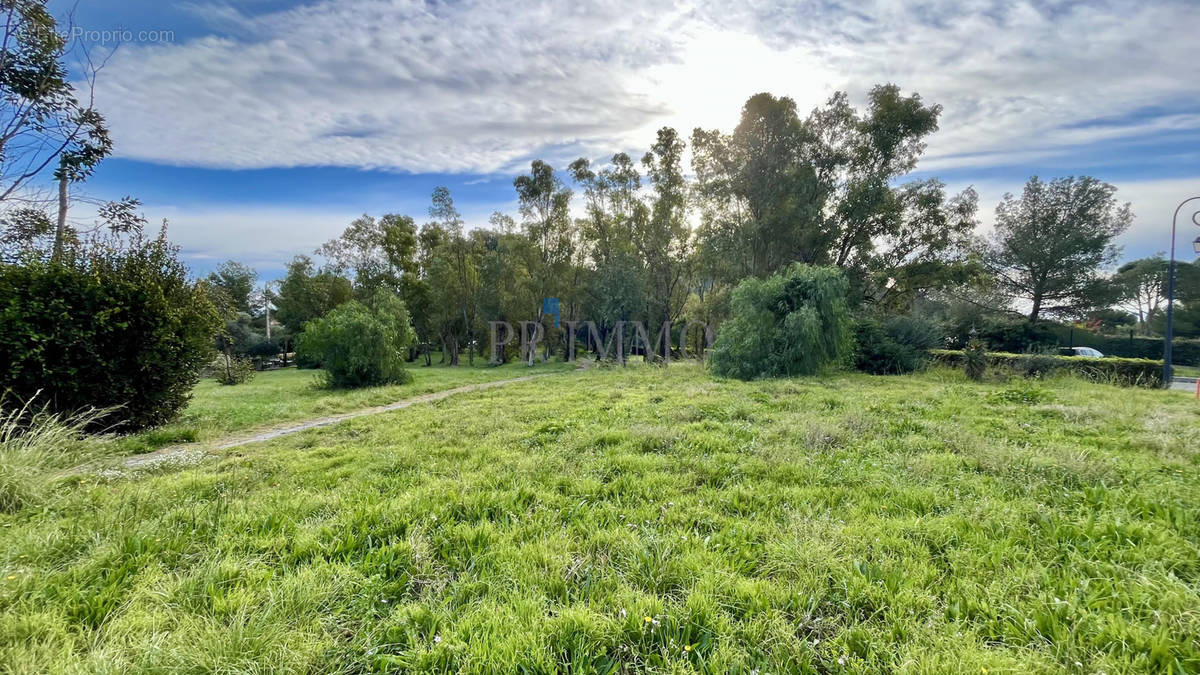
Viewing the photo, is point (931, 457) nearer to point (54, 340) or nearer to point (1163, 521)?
point (1163, 521)

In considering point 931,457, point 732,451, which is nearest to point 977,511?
point 931,457

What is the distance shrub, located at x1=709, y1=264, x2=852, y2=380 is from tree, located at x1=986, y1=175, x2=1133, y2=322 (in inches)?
912

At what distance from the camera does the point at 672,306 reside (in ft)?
90.4

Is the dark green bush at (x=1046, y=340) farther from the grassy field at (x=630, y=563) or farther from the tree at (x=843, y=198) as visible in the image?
the grassy field at (x=630, y=563)

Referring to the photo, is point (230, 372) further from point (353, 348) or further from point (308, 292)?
point (308, 292)

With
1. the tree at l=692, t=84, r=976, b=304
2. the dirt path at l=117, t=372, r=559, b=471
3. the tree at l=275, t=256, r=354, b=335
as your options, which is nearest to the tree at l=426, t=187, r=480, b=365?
the tree at l=275, t=256, r=354, b=335

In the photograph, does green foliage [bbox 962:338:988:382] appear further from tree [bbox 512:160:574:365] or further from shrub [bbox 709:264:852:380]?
tree [bbox 512:160:574:365]

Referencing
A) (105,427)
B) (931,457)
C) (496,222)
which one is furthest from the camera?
(496,222)

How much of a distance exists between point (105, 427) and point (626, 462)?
319 inches

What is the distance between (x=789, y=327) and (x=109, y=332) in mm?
15241

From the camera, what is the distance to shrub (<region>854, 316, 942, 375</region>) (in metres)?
15.1

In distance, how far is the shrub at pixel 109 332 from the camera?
5.55 m

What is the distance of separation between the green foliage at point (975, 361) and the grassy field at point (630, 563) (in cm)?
964

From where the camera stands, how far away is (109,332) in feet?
20.7
